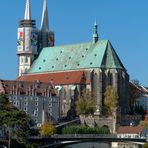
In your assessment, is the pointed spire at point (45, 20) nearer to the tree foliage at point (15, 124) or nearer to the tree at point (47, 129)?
the tree at point (47, 129)

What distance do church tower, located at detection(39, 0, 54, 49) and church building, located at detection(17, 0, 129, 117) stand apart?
0.69ft

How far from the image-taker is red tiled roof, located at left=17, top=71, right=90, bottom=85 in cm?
14988

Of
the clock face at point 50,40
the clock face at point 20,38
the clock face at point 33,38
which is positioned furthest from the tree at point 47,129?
the clock face at point 50,40

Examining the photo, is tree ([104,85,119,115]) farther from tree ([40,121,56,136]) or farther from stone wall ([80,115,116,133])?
tree ([40,121,56,136])

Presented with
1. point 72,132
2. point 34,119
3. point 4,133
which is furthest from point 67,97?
point 4,133

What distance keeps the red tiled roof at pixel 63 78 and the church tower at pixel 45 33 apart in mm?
11288

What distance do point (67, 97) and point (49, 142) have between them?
1623 inches

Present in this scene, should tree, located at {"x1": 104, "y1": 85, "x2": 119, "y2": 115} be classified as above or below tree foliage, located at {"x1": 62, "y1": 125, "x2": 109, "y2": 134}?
above

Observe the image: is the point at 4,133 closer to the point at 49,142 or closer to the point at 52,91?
the point at 49,142

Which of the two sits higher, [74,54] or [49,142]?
[74,54]

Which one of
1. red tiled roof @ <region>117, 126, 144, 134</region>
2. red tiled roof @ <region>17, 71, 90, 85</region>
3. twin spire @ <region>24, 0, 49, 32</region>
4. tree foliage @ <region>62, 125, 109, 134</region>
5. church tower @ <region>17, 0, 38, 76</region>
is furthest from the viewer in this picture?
twin spire @ <region>24, 0, 49, 32</region>

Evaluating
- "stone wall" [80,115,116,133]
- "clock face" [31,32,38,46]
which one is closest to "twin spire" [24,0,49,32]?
"clock face" [31,32,38,46]

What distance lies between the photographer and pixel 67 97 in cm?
14850

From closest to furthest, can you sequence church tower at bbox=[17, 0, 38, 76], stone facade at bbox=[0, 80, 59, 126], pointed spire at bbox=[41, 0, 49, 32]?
stone facade at bbox=[0, 80, 59, 126] < church tower at bbox=[17, 0, 38, 76] < pointed spire at bbox=[41, 0, 49, 32]
